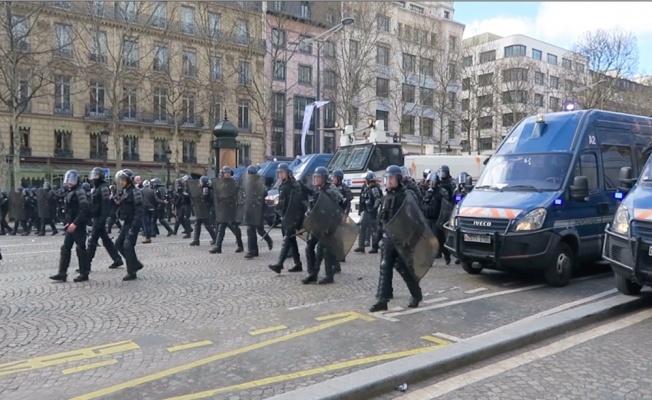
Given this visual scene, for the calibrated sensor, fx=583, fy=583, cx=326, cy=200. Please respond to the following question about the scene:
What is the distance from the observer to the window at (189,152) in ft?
142

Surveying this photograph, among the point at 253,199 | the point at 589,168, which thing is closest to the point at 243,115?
the point at 253,199

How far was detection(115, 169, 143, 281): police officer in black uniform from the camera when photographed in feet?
30.5

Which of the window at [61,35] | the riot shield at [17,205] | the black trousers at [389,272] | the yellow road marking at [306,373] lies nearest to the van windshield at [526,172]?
the black trousers at [389,272]

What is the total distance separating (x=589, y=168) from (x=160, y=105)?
35552 millimetres

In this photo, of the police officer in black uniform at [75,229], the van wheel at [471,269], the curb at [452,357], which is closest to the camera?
the curb at [452,357]

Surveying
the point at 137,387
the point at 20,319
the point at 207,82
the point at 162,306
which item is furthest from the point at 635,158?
the point at 207,82

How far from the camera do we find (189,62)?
39.9m

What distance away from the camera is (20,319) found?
6.78m

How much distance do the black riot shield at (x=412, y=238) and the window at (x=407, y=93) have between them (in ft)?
129

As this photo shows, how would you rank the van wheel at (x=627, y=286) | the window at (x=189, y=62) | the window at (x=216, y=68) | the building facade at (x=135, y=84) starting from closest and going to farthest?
the van wheel at (x=627, y=286) < the building facade at (x=135, y=84) < the window at (x=216, y=68) < the window at (x=189, y=62)

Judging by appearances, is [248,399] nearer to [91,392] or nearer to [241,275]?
[91,392]

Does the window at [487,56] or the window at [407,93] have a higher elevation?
the window at [487,56]

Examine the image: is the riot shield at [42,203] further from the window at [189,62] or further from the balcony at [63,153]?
the window at [189,62]

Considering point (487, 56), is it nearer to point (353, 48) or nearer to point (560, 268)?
point (353, 48)
